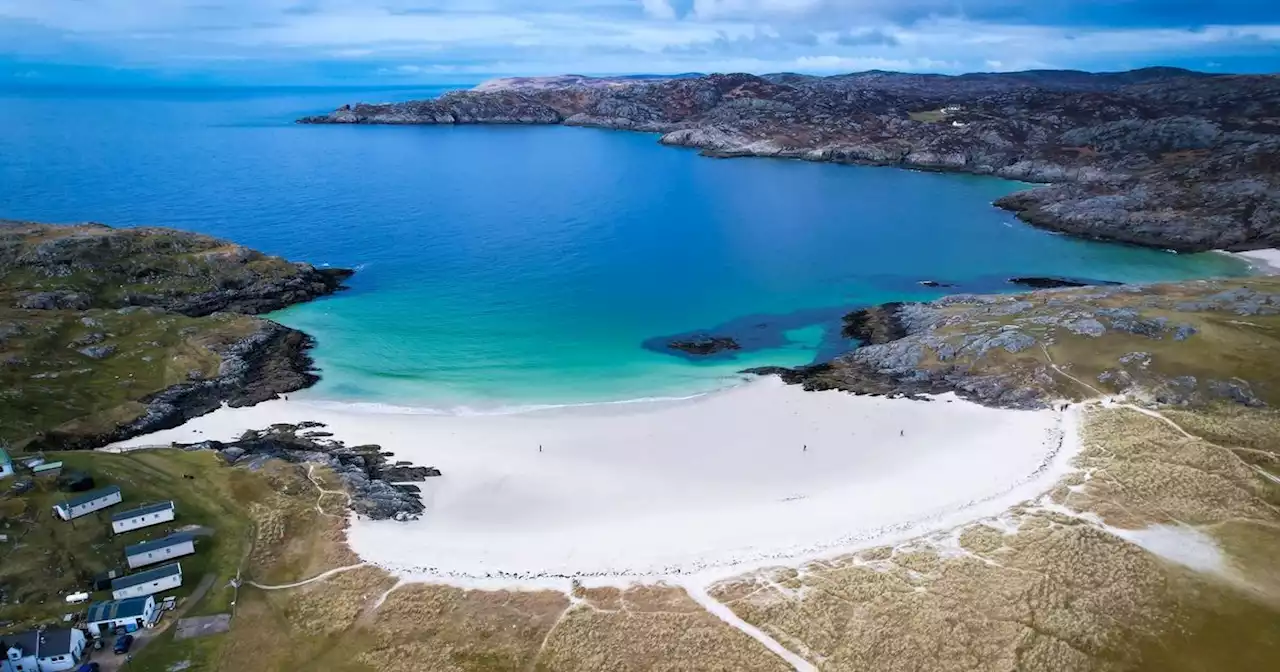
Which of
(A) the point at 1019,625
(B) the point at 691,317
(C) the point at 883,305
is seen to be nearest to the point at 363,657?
(A) the point at 1019,625

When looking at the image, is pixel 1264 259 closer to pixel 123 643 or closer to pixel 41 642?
pixel 123 643

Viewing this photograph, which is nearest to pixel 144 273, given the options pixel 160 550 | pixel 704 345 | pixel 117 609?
pixel 160 550

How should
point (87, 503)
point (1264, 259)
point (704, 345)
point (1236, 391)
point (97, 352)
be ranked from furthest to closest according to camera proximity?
1. point (1264, 259)
2. point (704, 345)
3. point (97, 352)
4. point (1236, 391)
5. point (87, 503)

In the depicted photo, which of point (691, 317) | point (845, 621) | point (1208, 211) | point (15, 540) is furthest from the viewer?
point (1208, 211)

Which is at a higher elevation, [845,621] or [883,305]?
Answer: [883,305]

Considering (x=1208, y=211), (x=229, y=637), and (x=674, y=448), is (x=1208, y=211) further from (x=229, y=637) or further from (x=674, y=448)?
(x=229, y=637)

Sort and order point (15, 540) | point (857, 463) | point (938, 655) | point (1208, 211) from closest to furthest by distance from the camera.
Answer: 1. point (938, 655)
2. point (15, 540)
3. point (857, 463)
4. point (1208, 211)

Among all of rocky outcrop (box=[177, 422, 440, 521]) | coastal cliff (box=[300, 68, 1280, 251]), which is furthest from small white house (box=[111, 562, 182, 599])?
coastal cliff (box=[300, 68, 1280, 251])
